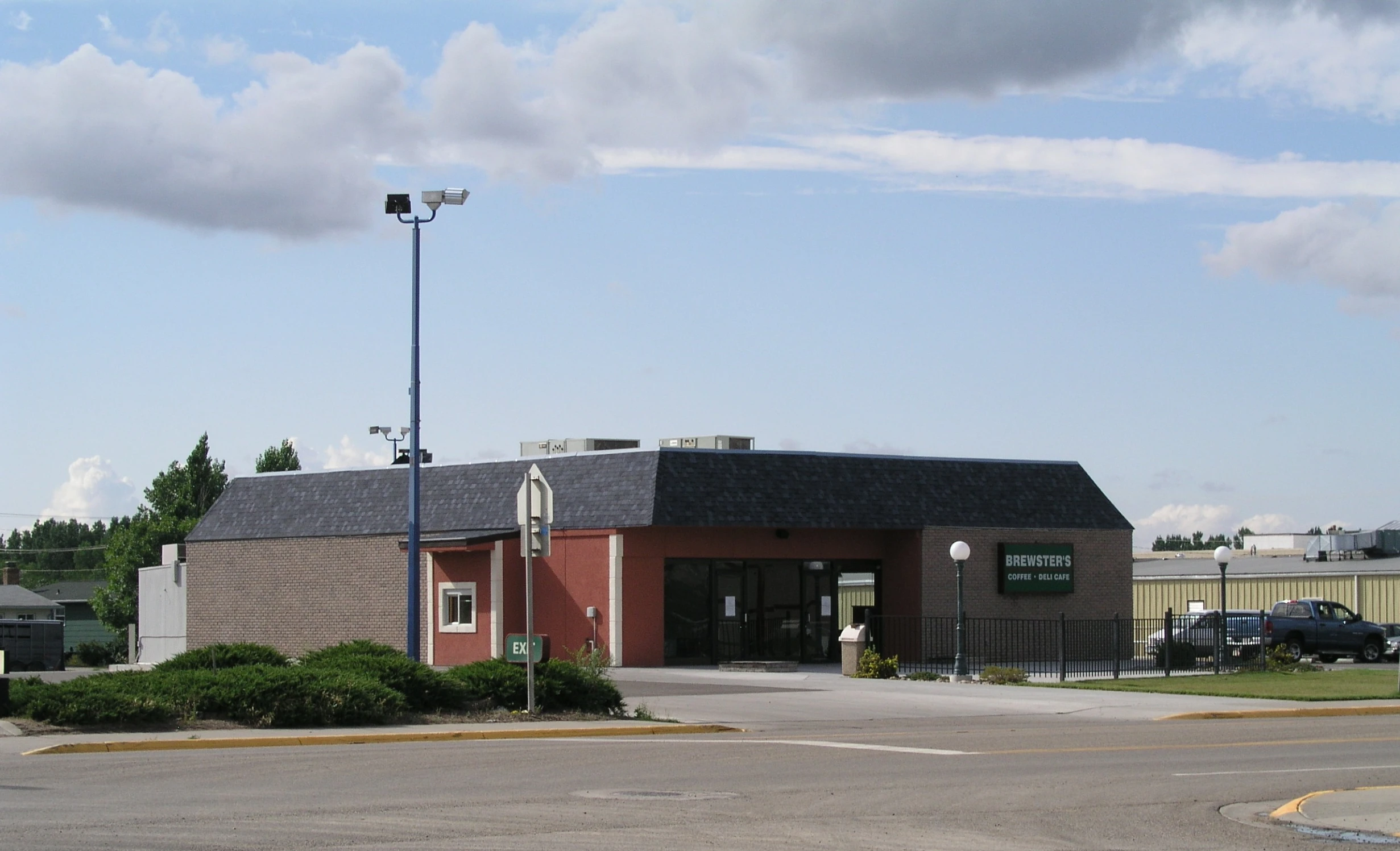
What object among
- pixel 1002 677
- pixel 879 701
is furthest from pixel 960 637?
pixel 879 701

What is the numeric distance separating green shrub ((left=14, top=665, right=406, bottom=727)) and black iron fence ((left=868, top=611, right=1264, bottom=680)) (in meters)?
18.1

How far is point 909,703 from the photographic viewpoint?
87.6 ft

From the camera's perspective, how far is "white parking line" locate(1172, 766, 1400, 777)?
1527 centimetres

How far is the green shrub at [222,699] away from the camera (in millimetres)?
18359

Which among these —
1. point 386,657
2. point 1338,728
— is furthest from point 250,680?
point 1338,728

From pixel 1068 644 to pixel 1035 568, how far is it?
78.4 inches

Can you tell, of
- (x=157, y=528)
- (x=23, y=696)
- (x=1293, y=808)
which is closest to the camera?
(x=1293, y=808)

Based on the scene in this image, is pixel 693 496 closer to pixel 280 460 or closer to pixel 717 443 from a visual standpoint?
pixel 717 443

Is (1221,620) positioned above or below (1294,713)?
above

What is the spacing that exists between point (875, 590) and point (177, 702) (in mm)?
24390

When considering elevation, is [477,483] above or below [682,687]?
above

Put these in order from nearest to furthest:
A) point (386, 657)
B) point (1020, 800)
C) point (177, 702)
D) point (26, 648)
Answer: point (1020, 800)
point (177, 702)
point (386, 657)
point (26, 648)

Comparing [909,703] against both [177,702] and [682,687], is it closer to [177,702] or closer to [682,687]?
[682,687]

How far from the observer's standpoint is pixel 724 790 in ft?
44.8
